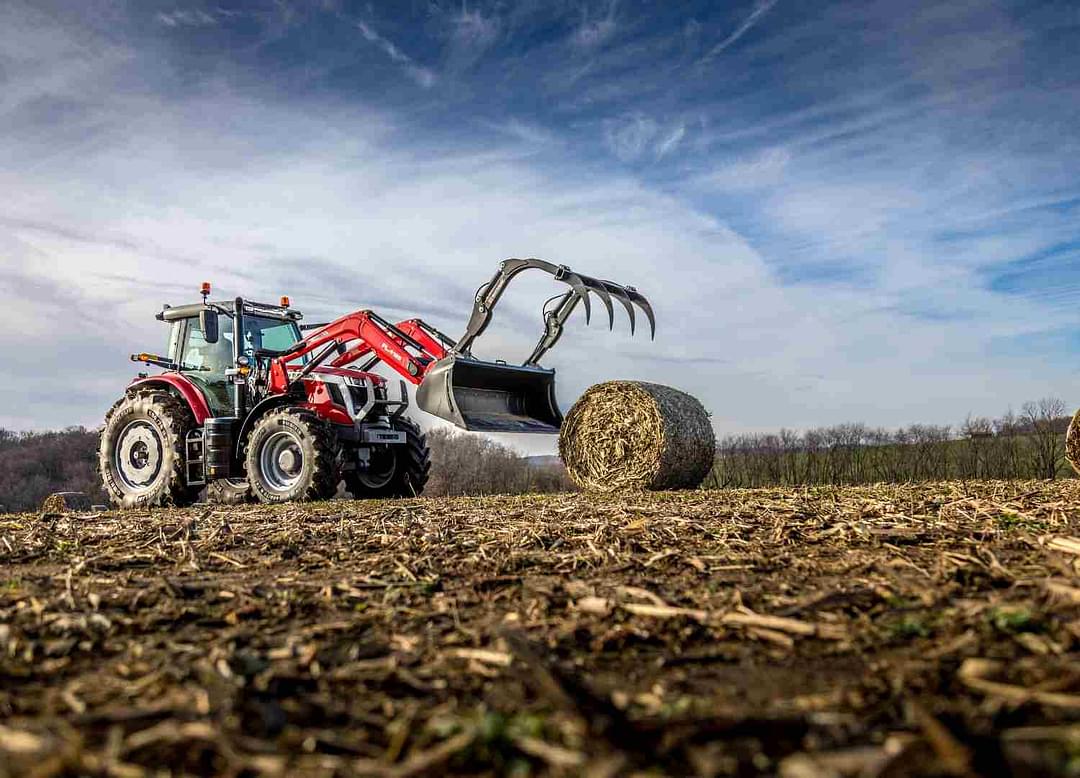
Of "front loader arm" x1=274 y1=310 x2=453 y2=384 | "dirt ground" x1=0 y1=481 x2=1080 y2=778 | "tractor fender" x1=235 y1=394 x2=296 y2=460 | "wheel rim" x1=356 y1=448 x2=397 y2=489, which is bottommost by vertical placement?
"dirt ground" x1=0 y1=481 x2=1080 y2=778

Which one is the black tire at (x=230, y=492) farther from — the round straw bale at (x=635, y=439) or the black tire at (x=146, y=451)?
the round straw bale at (x=635, y=439)

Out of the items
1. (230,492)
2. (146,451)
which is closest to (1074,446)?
(230,492)

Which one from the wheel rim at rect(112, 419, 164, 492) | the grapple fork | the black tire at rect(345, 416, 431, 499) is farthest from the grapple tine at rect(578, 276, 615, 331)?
the wheel rim at rect(112, 419, 164, 492)

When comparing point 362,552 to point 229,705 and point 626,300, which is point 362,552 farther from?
point 626,300

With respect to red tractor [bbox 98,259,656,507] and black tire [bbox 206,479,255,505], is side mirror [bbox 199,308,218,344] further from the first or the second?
black tire [bbox 206,479,255,505]

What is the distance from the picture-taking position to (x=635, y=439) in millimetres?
10094

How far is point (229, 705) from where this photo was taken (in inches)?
79.5

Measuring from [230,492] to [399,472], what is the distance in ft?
7.13

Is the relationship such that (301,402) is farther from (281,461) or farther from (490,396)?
(490,396)

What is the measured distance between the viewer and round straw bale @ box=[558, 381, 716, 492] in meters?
9.95

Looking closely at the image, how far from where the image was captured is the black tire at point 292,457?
1016 cm

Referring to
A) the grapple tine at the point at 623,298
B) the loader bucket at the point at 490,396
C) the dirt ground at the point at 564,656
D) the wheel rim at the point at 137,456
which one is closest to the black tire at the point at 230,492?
the wheel rim at the point at 137,456

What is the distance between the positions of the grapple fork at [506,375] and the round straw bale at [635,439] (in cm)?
49

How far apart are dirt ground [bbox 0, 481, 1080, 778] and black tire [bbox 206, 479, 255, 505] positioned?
20.7 feet
